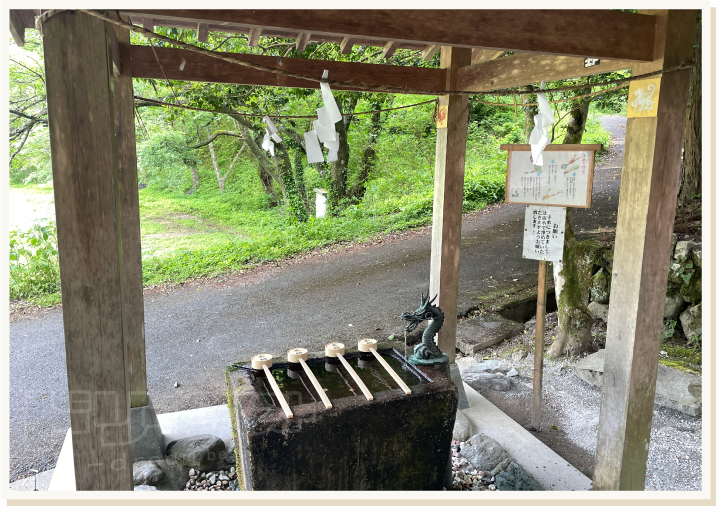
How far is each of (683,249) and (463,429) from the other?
3.73 metres

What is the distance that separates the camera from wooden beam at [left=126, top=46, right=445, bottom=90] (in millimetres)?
3402

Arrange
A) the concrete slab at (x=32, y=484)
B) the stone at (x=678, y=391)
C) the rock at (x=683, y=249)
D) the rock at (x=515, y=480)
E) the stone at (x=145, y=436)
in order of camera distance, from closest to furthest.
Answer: the rock at (x=515, y=480) < the concrete slab at (x=32, y=484) < the stone at (x=145, y=436) < the stone at (x=678, y=391) < the rock at (x=683, y=249)

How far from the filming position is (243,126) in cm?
1184

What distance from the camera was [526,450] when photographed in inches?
147

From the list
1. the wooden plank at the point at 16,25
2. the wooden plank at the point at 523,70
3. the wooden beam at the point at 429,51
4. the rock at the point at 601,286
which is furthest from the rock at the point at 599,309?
the wooden plank at the point at 16,25

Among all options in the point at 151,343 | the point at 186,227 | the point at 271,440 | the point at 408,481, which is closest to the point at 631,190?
the point at 408,481

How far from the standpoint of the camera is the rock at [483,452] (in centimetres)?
352

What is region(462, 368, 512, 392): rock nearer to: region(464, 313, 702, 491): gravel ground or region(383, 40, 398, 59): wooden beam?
region(464, 313, 702, 491): gravel ground

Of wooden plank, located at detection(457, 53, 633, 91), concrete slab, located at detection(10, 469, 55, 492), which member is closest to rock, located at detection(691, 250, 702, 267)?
wooden plank, located at detection(457, 53, 633, 91)

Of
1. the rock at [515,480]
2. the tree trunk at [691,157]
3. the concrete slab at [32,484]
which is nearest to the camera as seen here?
the rock at [515,480]

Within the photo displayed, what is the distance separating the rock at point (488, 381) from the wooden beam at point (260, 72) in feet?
9.86

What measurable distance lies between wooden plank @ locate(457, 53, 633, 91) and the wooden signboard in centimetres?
65

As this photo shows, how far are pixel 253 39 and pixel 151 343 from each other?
465 cm

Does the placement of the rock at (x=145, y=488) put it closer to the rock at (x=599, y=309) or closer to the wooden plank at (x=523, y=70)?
the wooden plank at (x=523, y=70)
